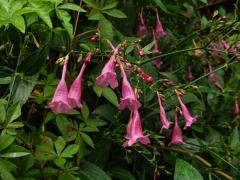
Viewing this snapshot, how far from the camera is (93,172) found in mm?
2238

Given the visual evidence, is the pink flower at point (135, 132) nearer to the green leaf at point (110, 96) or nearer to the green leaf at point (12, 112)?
the green leaf at point (110, 96)

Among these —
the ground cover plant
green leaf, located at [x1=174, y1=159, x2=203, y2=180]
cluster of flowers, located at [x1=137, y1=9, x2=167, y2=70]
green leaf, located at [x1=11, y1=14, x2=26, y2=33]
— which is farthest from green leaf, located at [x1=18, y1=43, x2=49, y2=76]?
cluster of flowers, located at [x1=137, y1=9, x2=167, y2=70]

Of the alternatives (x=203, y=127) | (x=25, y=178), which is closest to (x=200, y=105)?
(x=203, y=127)

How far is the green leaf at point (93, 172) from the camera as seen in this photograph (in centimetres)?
222

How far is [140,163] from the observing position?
106 inches

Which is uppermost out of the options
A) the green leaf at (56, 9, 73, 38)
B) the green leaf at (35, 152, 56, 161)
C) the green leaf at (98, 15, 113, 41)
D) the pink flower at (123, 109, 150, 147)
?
the green leaf at (98, 15, 113, 41)

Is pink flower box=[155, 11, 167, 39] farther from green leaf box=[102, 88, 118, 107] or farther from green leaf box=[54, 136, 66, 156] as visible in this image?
green leaf box=[54, 136, 66, 156]

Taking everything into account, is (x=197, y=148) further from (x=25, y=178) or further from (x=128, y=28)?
(x=25, y=178)

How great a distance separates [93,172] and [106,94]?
409 millimetres

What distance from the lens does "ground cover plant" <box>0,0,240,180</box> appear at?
1909 millimetres

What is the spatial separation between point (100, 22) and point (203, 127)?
1128 mm

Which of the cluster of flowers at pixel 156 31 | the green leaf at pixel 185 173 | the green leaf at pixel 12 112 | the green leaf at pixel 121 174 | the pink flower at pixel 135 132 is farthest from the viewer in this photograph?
the cluster of flowers at pixel 156 31

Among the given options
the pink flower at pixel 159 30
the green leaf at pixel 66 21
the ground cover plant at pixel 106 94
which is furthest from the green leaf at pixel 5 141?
the pink flower at pixel 159 30

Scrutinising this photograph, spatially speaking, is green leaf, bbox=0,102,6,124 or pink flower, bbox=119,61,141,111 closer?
green leaf, bbox=0,102,6,124
